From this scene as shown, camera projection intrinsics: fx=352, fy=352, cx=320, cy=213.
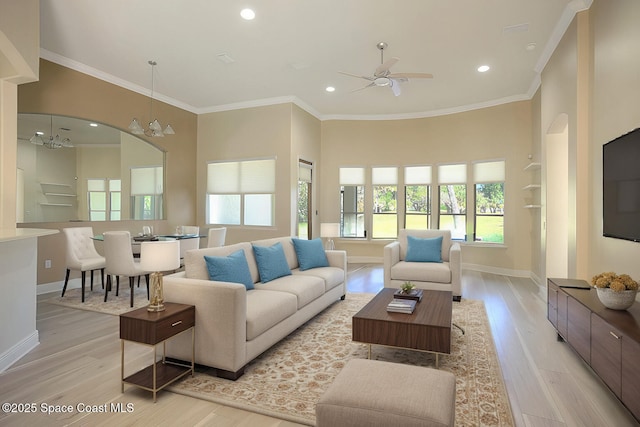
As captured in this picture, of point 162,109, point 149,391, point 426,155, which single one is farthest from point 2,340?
point 426,155

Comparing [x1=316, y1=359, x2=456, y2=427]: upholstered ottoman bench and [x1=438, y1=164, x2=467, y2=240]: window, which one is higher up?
[x1=438, y1=164, x2=467, y2=240]: window

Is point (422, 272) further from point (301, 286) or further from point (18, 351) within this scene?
point (18, 351)

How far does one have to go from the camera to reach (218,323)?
2582 millimetres

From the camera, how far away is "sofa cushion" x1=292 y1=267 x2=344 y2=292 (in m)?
4.24

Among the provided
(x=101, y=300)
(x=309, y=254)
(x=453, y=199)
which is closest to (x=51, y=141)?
(x=101, y=300)

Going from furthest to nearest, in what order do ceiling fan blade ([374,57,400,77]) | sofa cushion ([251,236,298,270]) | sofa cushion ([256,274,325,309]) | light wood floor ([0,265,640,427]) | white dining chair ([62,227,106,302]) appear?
white dining chair ([62,227,106,302]), sofa cushion ([251,236,298,270]), ceiling fan blade ([374,57,400,77]), sofa cushion ([256,274,325,309]), light wood floor ([0,265,640,427])

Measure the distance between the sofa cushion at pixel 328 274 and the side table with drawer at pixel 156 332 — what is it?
184 cm

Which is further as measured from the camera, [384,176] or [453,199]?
[384,176]

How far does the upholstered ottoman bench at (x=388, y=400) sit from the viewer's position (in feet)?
4.77

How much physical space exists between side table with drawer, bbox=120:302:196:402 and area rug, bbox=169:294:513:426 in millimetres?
128

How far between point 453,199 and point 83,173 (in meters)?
7.12

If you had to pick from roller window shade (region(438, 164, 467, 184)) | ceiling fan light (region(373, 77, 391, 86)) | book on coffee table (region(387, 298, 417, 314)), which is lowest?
book on coffee table (region(387, 298, 417, 314))

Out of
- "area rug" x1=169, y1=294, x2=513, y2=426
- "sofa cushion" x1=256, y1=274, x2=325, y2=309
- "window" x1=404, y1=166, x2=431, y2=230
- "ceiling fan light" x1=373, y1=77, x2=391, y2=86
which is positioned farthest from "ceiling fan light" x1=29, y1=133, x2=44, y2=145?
"window" x1=404, y1=166, x2=431, y2=230

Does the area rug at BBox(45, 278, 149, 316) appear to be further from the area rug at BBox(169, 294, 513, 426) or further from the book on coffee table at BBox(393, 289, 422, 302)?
the book on coffee table at BBox(393, 289, 422, 302)
